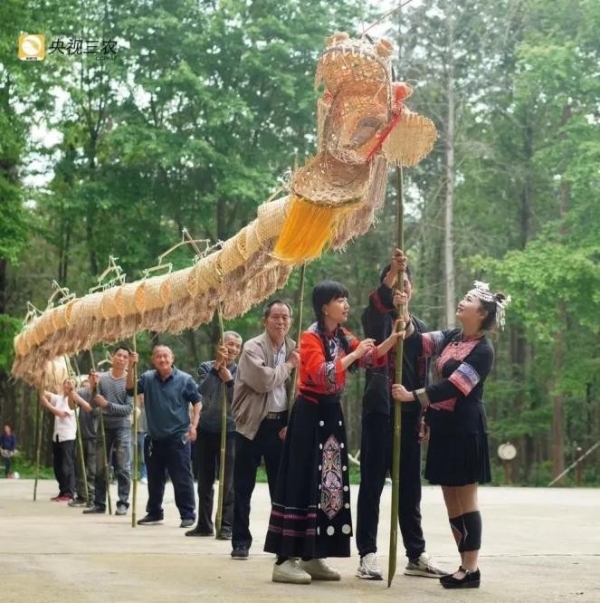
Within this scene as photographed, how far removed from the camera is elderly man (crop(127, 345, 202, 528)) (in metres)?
13.3

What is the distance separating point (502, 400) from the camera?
135 feet

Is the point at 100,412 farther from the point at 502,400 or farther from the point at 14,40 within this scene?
the point at 502,400

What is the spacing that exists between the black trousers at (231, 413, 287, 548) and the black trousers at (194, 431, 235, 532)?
2083 millimetres

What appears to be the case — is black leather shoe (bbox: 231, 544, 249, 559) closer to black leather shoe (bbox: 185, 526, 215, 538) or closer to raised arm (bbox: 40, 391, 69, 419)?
black leather shoe (bbox: 185, 526, 215, 538)

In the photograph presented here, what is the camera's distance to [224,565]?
9242 millimetres

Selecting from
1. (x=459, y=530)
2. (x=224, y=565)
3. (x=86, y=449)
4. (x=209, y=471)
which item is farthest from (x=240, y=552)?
(x=86, y=449)

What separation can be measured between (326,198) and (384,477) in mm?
2480

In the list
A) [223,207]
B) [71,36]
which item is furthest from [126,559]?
[223,207]

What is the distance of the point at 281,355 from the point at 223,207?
977 inches

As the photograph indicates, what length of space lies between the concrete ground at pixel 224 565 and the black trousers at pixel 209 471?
0.29 meters

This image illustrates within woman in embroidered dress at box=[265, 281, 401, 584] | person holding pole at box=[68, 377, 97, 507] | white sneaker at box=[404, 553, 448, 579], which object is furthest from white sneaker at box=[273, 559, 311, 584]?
person holding pole at box=[68, 377, 97, 507]

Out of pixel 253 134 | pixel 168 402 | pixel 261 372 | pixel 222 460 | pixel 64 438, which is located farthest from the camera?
pixel 253 134

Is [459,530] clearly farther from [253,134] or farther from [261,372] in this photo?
[253,134]

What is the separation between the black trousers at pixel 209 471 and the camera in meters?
12.0
